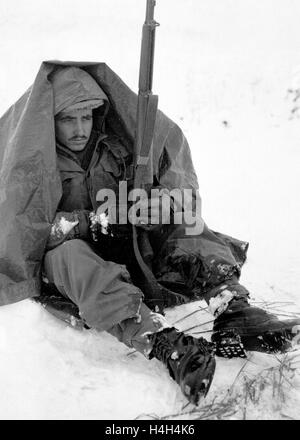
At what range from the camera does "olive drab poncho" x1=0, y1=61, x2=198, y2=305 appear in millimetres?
2252

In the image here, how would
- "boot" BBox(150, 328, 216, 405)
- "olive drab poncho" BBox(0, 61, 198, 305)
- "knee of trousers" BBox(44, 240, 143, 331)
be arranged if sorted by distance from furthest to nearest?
"olive drab poncho" BBox(0, 61, 198, 305) < "knee of trousers" BBox(44, 240, 143, 331) < "boot" BBox(150, 328, 216, 405)

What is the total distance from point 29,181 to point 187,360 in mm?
1194

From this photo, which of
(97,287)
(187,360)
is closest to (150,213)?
(97,287)

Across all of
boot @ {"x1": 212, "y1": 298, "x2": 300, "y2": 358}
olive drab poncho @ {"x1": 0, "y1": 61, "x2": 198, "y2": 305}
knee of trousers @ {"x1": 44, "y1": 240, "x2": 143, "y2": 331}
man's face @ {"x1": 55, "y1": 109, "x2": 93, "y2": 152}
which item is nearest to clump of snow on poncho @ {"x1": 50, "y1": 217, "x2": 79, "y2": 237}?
olive drab poncho @ {"x1": 0, "y1": 61, "x2": 198, "y2": 305}

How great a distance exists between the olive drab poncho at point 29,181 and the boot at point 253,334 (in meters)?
0.92

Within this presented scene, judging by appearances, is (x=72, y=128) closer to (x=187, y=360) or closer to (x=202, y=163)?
(x=187, y=360)

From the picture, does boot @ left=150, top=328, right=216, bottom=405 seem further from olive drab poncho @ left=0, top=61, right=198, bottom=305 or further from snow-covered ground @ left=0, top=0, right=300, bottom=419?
olive drab poncho @ left=0, top=61, right=198, bottom=305

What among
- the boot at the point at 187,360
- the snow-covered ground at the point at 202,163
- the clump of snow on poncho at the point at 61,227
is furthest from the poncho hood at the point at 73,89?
the boot at the point at 187,360

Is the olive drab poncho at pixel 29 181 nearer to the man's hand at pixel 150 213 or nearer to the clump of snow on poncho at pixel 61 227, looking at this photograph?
the clump of snow on poncho at pixel 61 227

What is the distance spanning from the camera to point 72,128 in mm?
2625

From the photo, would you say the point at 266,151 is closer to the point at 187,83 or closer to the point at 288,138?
the point at 288,138

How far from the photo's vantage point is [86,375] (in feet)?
6.30

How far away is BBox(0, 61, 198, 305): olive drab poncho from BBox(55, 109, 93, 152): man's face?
0.43 ft

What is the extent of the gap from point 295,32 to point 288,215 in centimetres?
712
